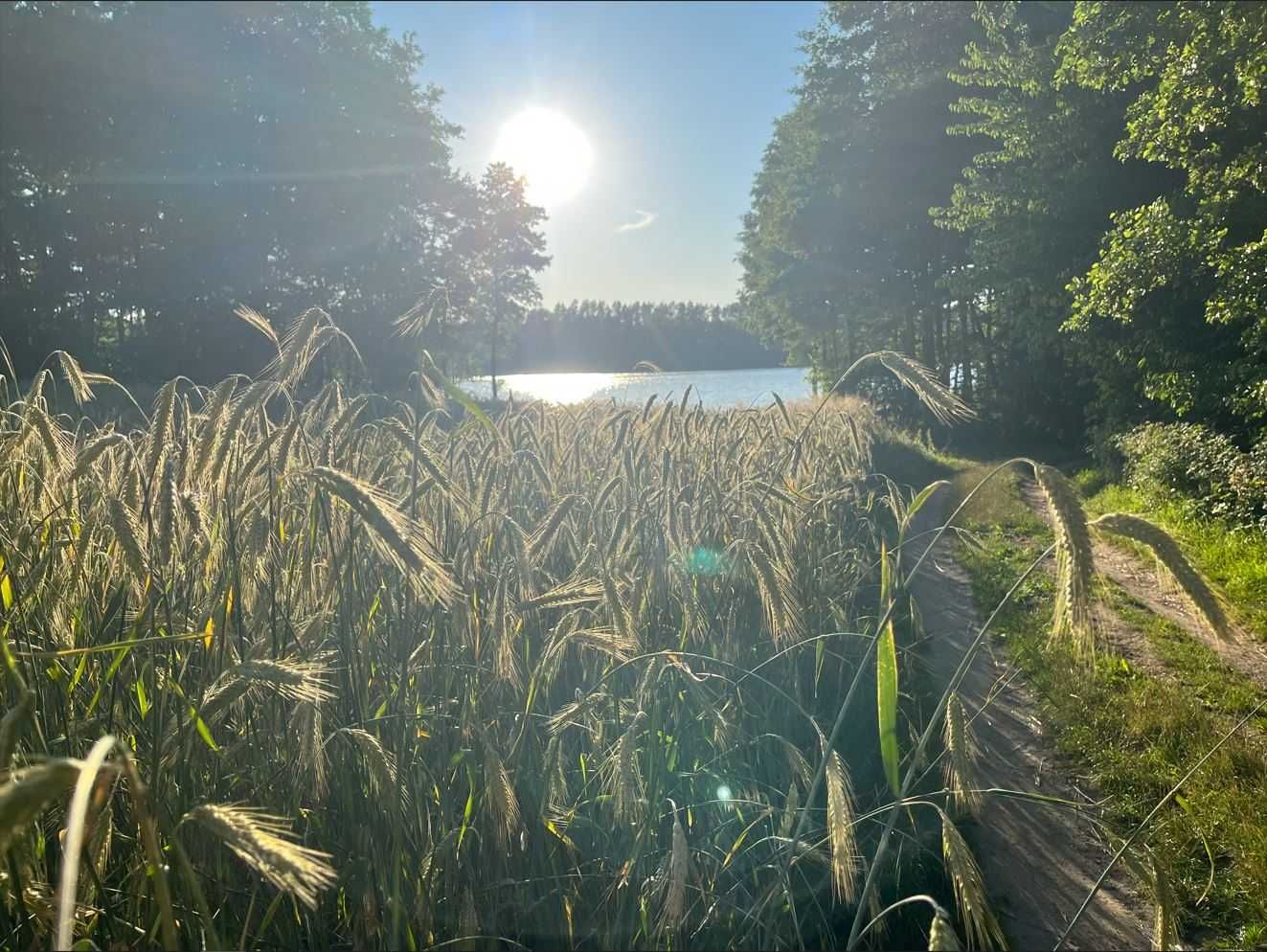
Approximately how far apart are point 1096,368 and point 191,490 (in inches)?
576

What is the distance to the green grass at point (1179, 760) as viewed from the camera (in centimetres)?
266

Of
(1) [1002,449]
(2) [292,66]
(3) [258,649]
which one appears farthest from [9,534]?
(2) [292,66]

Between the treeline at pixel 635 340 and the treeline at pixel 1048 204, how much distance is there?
6268 centimetres

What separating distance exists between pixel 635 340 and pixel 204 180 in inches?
2870

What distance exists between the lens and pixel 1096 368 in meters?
13.5

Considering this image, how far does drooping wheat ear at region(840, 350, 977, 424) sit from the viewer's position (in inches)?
82.5

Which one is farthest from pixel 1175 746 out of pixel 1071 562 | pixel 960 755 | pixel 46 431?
pixel 46 431

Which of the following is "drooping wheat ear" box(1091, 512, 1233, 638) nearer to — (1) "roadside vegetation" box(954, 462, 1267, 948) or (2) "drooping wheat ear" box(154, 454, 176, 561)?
(1) "roadside vegetation" box(954, 462, 1267, 948)

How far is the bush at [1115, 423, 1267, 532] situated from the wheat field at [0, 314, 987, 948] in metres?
6.86

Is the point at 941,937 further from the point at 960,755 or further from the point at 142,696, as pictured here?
the point at 142,696

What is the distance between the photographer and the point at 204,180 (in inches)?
867

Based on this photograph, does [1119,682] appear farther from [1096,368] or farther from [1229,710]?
[1096,368]

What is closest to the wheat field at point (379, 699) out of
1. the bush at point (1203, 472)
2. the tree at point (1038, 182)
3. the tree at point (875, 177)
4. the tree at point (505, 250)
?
the bush at point (1203, 472)

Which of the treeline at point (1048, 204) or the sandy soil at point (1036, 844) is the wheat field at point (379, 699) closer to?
the sandy soil at point (1036, 844)
